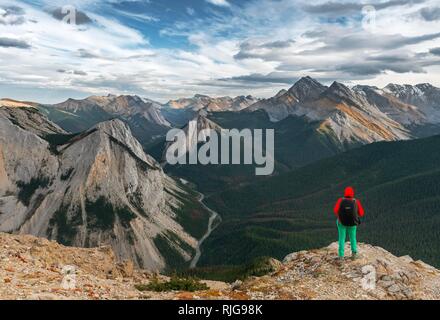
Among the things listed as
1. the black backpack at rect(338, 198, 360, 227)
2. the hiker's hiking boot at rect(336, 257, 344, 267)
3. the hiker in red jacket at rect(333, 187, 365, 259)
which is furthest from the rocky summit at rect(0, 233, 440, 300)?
the black backpack at rect(338, 198, 360, 227)

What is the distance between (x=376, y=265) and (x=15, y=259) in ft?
132

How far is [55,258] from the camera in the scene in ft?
241

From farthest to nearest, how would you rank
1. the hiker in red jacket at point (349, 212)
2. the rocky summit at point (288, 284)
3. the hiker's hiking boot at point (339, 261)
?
the hiker's hiking boot at point (339, 261)
the hiker in red jacket at point (349, 212)
the rocky summit at point (288, 284)

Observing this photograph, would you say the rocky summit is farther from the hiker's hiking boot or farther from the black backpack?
the black backpack

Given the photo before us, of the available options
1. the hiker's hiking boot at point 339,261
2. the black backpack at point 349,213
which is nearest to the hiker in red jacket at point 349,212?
the black backpack at point 349,213

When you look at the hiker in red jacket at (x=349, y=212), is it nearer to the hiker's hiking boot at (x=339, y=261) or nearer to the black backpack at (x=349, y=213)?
the black backpack at (x=349, y=213)

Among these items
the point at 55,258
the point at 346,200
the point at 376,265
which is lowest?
the point at 55,258

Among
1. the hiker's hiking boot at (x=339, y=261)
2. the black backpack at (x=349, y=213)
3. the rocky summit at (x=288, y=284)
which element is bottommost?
the rocky summit at (x=288, y=284)

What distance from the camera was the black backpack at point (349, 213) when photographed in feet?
138

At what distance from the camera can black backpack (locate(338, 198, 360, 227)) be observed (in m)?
42.2
